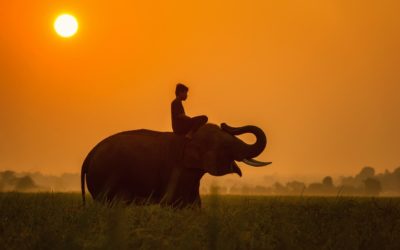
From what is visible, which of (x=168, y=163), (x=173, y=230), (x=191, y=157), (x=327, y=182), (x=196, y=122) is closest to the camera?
(x=173, y=230)

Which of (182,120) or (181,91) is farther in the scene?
(181,91)

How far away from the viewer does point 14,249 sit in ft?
16.0

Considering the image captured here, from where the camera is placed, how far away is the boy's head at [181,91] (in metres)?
9.80

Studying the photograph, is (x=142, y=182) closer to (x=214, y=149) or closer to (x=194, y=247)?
(x=214, y=149)

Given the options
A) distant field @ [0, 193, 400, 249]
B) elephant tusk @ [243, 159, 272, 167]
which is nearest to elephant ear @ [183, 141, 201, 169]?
elephant tusk @ [243, 159, 272, 167]

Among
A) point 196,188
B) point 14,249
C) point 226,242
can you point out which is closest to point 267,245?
point 226,242

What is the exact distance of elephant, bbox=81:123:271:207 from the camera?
9.43m

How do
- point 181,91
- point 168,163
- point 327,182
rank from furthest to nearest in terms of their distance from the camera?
point 327,182 < point 181,91 < point 168,163

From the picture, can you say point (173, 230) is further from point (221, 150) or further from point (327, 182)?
point (327, 182)

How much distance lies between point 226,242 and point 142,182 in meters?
4.82

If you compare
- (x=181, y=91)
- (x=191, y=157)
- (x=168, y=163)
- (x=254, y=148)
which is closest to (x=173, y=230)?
(x=191, y=157)

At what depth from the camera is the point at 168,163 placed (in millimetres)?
9547

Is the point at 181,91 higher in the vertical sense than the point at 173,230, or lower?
higher

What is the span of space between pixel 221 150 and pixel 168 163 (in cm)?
92
